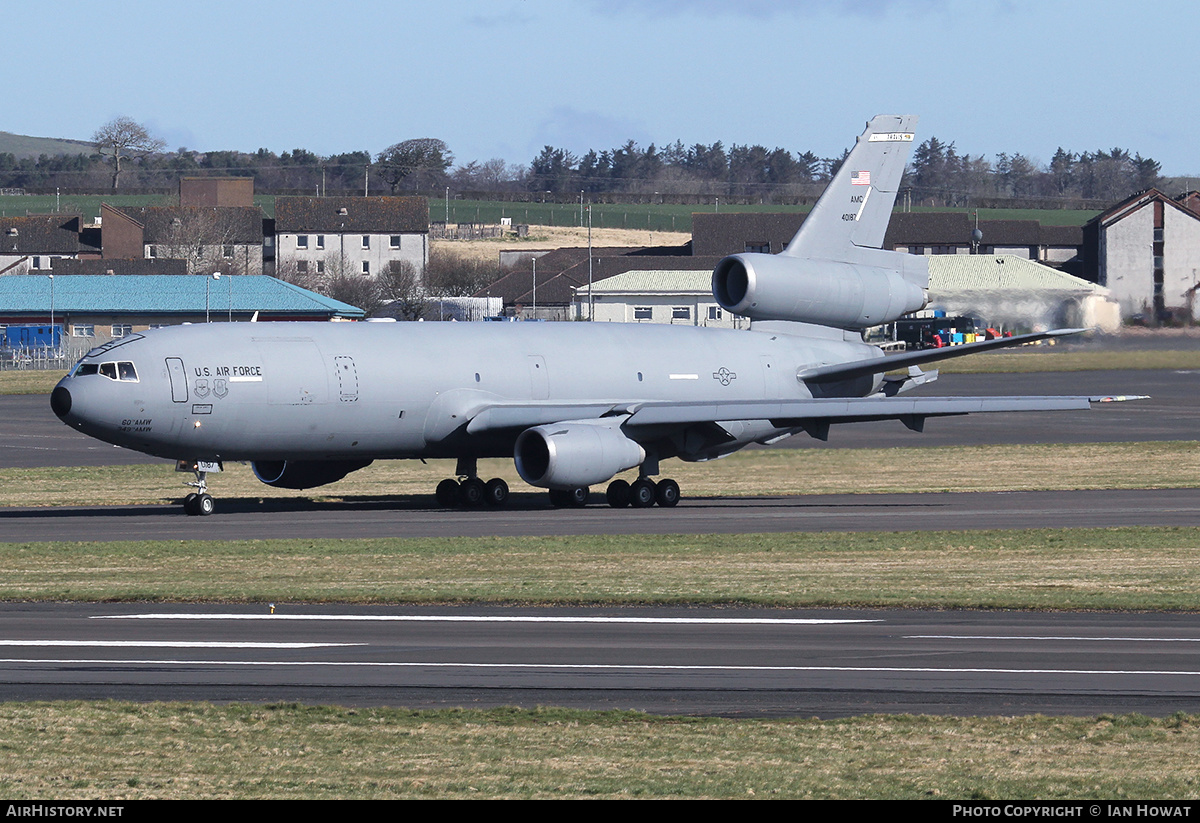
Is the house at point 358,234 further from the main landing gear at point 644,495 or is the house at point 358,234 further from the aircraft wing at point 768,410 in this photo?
the aircraft wing at point 768,410

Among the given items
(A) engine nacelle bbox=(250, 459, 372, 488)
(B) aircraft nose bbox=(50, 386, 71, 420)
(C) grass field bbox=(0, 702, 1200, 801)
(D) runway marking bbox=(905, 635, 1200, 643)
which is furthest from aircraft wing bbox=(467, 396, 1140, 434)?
(C) grass field bbox=(0, 702, 1200, 801)

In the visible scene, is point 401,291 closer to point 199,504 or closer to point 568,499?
point 568,499

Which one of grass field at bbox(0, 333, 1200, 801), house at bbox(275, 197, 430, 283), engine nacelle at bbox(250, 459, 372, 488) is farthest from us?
house at bbox(275, 197, 430, 283)

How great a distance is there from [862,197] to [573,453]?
1379cm

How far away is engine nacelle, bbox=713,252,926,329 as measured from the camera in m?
42.6

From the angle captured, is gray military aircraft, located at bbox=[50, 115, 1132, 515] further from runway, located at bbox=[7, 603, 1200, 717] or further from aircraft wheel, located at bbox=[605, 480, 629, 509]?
runway, located at bbox=[7, 603, 1200, 717]

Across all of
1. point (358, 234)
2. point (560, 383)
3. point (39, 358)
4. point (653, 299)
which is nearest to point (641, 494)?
point (560, 383)

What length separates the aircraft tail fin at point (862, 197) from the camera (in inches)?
1746

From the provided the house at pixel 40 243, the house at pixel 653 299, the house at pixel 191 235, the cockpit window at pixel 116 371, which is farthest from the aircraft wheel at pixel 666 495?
the house at pixel 40 243

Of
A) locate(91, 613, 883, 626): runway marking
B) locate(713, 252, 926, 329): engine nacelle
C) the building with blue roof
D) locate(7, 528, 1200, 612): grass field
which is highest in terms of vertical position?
the building with blue roof

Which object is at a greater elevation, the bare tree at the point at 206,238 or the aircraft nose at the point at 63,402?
the bare tree at the point at 206,238

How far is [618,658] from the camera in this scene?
17609 millimetres

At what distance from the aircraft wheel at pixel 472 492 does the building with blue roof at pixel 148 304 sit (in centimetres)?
7600

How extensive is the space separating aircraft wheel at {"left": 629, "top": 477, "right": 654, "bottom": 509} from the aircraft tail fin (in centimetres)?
899
